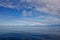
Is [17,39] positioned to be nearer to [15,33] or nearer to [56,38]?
[15,33]

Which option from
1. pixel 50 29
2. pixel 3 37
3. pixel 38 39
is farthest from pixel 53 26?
pixel 3 37

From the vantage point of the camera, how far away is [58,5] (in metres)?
2.29

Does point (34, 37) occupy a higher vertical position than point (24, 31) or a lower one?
lower

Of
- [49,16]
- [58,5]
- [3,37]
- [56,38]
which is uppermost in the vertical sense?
[58,5]

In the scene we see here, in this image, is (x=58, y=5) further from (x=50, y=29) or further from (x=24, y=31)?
(x=24, y=31)

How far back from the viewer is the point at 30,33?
8.51 feet

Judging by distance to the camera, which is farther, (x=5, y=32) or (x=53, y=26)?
(x=5, y=32)

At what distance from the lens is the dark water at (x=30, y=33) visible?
237 centimetres

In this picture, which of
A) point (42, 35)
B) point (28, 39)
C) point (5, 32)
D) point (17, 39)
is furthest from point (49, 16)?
point (5, 32)

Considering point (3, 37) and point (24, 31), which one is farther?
point (24, 31)

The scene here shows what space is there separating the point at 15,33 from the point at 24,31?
0.25 metres

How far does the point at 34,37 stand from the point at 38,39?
4.7 inches

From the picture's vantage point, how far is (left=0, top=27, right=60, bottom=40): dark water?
2369 mm

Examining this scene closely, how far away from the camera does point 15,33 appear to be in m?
2.54
